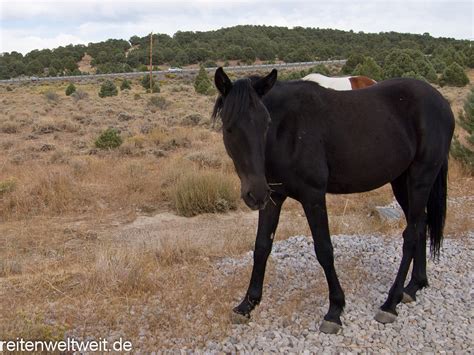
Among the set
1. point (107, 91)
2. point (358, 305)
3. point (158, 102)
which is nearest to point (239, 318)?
point (358, 305)

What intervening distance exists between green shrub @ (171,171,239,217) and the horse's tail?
15.5ft

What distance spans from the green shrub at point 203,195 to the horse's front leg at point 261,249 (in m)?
4.65

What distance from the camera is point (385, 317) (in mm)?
4164

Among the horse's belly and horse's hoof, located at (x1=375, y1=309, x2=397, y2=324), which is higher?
the horse's belly

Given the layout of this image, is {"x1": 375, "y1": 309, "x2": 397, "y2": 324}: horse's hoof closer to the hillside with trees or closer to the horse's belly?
Result: the horse's belly

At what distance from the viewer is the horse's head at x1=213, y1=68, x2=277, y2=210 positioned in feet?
10.7

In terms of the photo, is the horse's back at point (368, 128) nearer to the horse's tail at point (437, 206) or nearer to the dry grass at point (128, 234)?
the horse's tail at point (437, 206)

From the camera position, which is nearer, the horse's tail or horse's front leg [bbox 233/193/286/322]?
horse's front leg [bbox 233/193/286/322]

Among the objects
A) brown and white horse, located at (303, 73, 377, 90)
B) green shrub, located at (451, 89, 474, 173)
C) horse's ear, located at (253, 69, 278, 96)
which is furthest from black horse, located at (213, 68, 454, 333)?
green shrub, located at (451, 89, 474, 173)

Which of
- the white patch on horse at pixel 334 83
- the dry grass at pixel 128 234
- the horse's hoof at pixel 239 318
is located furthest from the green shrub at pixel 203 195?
the horse's hoof at pixel 239 318

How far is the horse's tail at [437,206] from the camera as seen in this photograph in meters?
4.88

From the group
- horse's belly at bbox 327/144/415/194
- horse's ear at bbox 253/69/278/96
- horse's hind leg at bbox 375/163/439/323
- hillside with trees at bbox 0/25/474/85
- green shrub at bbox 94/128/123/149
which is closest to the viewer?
horse's ear at bbox 253/69/278/96

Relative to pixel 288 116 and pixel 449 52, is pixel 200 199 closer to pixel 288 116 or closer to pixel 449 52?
pixel 288 116

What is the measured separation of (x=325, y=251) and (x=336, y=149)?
0.91m
